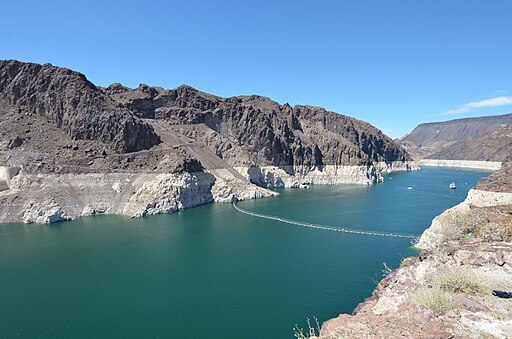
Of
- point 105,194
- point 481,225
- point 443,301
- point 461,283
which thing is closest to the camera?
point 443,301

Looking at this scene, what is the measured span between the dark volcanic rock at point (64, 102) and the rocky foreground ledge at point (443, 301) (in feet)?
225

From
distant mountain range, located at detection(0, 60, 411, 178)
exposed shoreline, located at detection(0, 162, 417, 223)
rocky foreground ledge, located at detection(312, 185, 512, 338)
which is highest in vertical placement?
distant mountain range, located at detection(0, 60, 411, 178)

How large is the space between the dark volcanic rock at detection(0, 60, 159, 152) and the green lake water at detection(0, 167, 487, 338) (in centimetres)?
2163

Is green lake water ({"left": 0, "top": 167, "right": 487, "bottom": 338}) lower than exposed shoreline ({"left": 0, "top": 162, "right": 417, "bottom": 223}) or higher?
lower

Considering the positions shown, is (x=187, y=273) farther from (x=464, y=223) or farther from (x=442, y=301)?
(x=442, y=301)

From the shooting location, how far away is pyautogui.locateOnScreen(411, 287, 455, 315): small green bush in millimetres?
13991

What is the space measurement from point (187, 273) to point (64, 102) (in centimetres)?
5704

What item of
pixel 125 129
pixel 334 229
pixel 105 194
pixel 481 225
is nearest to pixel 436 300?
pixel 481 225

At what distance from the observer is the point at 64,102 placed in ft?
249

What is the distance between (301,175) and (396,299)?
109 m

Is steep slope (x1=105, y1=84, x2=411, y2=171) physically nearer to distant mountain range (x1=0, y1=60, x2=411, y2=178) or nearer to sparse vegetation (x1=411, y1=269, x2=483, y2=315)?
distant mountain range (x1=0, y1=60, x2=411, y2=178)

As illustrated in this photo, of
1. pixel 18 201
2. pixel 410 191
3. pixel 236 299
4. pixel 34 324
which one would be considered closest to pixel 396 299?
pixel 236 299

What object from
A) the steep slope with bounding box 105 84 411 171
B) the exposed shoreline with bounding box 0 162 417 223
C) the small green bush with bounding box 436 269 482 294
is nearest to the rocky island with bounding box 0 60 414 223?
the exposed shoreline with bounding box 0 162 417 223

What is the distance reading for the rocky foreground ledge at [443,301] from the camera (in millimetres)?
12852
